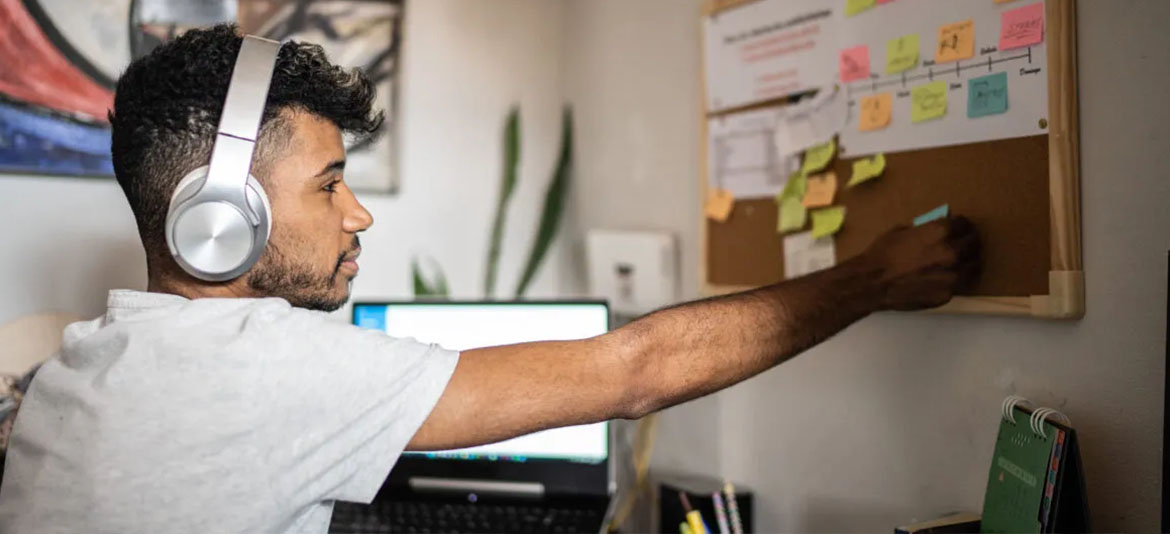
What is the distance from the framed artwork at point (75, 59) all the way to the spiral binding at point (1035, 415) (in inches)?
45.7

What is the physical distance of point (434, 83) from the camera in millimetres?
2137

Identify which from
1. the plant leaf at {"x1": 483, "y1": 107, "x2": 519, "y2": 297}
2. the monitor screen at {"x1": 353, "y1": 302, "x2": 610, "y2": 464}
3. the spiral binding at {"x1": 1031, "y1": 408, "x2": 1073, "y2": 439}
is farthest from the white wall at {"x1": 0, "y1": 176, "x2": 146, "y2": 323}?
the spiral binding at {"x1": 1031, "y1": 408, "x2": 1073, "y2": 439}

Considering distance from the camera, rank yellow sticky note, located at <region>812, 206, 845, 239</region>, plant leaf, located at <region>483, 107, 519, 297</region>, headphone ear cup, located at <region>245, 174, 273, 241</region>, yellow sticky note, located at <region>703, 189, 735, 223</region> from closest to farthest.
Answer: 1. headphone ear cup, located at <region>245, 174, 273, 241</region>
2. yellow sticky note, located at <region>812, 206, 845, 239</region>
3. yellow sticky note, located at <region>703, 189, 735, 223</region>
4. plant leaf, located at <region>483, 107, 519, 297</region>

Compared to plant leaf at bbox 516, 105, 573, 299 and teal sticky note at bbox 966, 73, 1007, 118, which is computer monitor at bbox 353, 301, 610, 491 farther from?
teal sticky note at bbox 966, 73, 1007, 118

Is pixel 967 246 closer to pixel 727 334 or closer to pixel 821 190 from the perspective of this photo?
pixel 821 190

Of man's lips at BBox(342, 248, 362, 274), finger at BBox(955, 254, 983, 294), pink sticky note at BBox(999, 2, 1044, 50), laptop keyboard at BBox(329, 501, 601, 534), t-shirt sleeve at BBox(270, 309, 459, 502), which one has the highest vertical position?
pink sticky note at BBox(999, 2, 1044, 50)

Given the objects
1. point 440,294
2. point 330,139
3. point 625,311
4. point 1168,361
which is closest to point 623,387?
point 330,139

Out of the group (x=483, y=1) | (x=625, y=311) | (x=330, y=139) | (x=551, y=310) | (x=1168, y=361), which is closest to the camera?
(x=1168, y=361)

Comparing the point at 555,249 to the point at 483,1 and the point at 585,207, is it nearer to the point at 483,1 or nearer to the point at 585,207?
the point at 585,207

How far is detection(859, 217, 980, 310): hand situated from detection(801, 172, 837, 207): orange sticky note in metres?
0.24

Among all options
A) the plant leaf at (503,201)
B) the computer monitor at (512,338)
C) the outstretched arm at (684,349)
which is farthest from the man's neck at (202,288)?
the plant leaf at (503,201)

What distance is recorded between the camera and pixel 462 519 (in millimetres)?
1646

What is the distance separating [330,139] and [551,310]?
2.29ft

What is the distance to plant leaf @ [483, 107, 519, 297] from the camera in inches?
86.0
